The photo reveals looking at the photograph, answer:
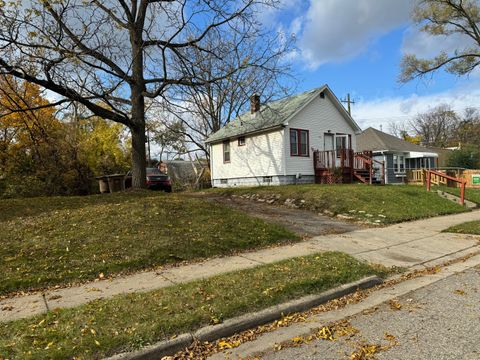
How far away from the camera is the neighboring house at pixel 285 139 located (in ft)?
68.2

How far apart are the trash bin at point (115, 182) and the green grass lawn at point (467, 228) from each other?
1495cm

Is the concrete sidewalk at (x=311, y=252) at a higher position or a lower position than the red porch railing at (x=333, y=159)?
lower

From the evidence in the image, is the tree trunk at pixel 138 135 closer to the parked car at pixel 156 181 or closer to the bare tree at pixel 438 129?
the parked car at pixel 156 181

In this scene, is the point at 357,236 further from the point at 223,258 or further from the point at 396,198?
the point at 396,198

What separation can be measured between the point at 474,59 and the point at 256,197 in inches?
986

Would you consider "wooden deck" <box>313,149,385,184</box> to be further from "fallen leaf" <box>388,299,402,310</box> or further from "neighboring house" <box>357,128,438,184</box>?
"fallen leaf" <box>388,299,402,310</box>

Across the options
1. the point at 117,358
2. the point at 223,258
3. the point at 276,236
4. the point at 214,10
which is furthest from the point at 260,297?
the point at 214,10

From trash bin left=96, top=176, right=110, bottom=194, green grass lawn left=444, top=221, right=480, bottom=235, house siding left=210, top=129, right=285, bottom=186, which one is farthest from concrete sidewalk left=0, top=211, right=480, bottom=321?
trash bin left=96, top=176, right=110, bottom=194

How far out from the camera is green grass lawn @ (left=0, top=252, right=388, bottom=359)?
3.41 m

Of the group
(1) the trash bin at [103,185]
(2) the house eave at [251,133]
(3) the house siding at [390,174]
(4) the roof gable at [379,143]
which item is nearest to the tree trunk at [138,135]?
(1) the trash bin at [103,185]

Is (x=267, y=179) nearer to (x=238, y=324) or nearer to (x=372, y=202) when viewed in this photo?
(x=372, y=202)

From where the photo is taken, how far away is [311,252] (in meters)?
7.30

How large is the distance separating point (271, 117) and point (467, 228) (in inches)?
530

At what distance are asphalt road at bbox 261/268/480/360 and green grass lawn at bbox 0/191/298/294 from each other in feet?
11.5
